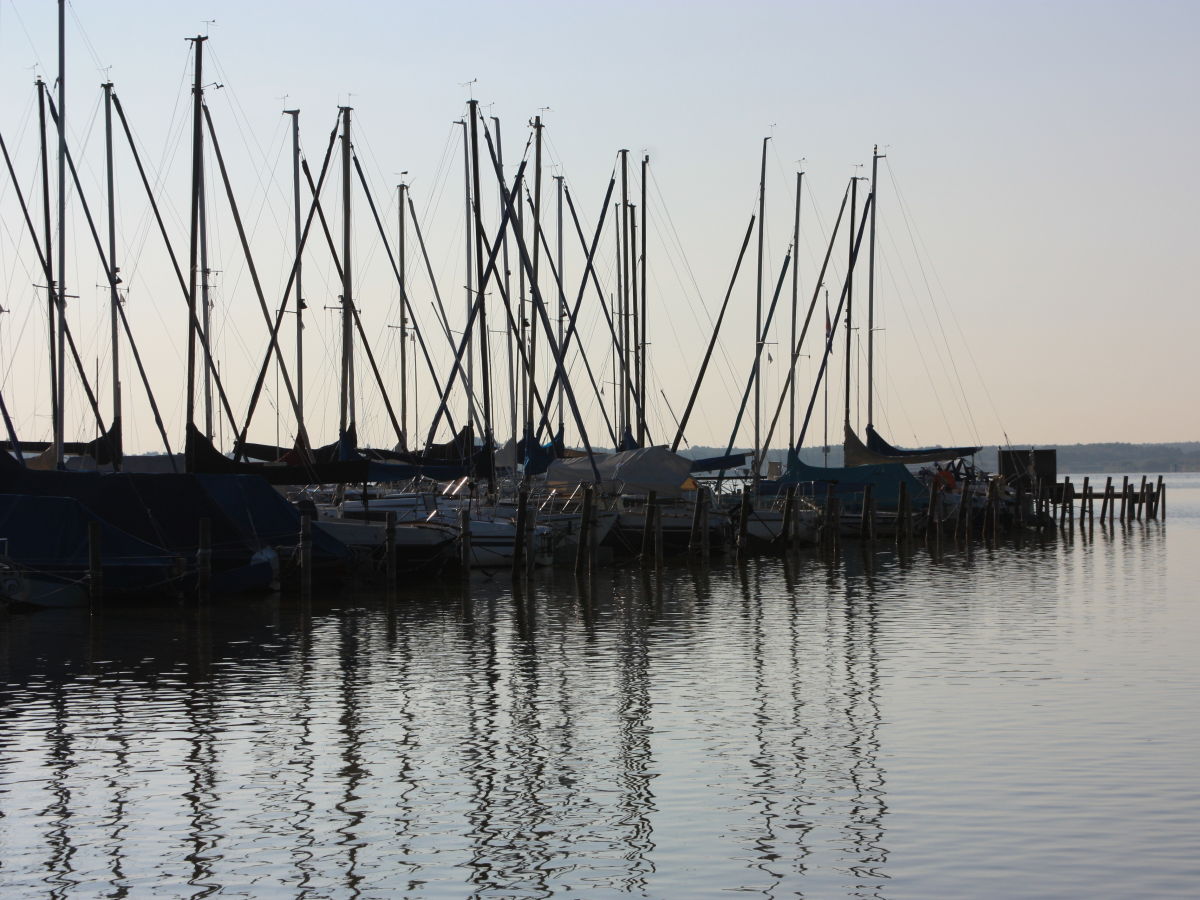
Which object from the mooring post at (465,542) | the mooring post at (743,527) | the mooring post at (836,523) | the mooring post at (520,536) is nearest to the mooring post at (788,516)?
the mooring post at (836,523)

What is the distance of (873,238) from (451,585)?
31.1 m

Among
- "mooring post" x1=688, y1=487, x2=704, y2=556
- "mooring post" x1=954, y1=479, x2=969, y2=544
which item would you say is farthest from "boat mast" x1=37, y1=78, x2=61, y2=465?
"mooring post" x1=954, y1=479, x2=969, y2=544

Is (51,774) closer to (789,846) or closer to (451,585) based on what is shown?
(789,846)

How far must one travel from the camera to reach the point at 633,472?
4625cm

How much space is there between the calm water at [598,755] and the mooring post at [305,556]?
259cm

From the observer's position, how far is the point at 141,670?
80.7 ft

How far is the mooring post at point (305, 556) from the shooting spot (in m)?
35.2

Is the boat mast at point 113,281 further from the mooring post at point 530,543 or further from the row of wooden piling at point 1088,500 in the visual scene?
the row of wooden piling at point 1088,500

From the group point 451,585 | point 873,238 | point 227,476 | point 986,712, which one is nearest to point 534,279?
point 451,585

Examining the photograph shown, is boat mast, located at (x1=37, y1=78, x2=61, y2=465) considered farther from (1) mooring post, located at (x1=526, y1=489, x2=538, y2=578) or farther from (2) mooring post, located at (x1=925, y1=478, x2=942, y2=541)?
(2) mooring post, located at (x1=925, y1=478, x2=942, y2=541)

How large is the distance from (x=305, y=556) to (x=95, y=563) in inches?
180

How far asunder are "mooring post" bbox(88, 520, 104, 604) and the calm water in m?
0.79

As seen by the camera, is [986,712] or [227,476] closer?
[986,712]

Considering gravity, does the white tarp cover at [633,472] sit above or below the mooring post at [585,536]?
above
